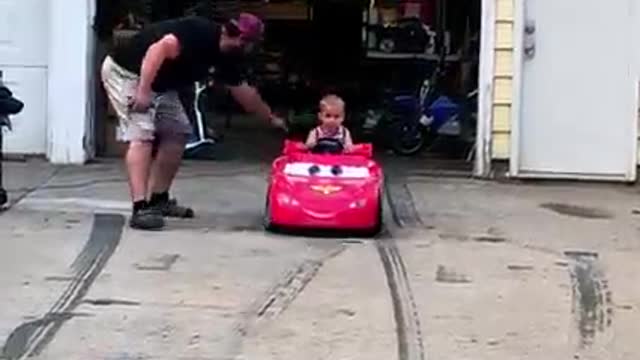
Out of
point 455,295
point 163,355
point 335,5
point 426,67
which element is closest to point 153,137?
point 455,295

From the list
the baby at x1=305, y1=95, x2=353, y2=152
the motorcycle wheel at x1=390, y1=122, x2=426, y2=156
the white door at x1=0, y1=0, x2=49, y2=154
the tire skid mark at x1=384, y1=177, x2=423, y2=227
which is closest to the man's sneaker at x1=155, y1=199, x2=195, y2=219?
the baby at x1=305, y1=95, x2=353, y2=152

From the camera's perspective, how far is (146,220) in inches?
341

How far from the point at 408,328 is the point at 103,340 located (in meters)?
1.34

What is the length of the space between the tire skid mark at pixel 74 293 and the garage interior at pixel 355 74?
122 inches

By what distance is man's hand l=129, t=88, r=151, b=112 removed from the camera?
858 centimetres

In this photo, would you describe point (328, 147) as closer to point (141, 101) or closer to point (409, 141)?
point (141, 101)

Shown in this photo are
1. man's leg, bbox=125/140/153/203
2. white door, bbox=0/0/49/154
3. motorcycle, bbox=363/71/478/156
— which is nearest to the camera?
man's leg, bbox=125/140/153/203

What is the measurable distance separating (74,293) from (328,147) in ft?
8.41

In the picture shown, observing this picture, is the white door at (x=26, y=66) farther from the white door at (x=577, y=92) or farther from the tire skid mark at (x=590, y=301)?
the tire skid mark at (x=590, y=301)

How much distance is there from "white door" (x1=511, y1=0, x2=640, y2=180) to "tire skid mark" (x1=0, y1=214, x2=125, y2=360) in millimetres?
3824

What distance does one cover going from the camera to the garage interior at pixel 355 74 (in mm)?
12812

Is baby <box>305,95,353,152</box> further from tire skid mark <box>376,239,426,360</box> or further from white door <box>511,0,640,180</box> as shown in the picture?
white door <box>511,0,640,180</box>

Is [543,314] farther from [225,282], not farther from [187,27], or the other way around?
[187,27]

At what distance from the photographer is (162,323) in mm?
6449
